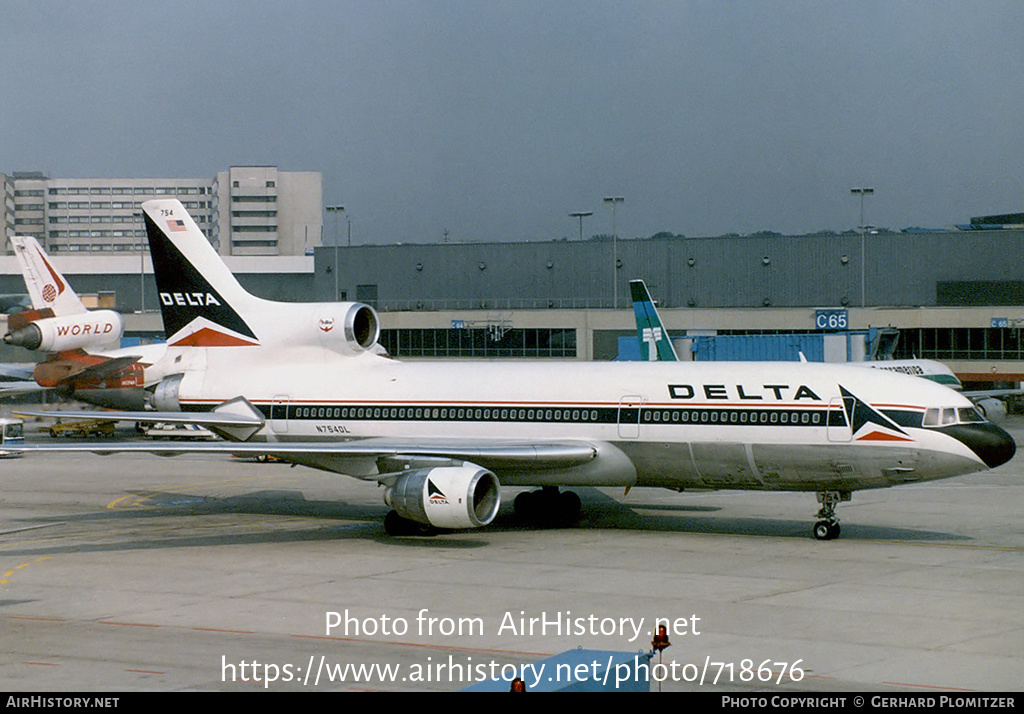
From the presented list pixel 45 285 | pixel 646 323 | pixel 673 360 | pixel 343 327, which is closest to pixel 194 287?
pixel 343 327

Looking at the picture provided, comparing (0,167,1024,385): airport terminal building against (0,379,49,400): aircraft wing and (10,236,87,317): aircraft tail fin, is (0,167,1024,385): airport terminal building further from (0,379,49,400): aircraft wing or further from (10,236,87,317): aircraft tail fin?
(0,379,49,400): aircraft wing

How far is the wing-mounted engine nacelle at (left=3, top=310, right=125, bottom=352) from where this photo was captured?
59.8 m

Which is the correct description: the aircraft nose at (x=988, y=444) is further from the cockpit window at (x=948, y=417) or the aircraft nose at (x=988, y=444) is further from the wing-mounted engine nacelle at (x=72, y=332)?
the wing-mounted engine nacelle at (x=72, y=332)

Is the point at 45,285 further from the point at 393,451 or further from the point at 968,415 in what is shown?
the point at 968,415

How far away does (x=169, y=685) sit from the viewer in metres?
18.2

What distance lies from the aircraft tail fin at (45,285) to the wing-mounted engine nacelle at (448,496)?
1504 inches

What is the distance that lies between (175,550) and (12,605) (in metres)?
6.85

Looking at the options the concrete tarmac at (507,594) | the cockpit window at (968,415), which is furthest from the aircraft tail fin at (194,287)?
the cockpit window at (968,415)

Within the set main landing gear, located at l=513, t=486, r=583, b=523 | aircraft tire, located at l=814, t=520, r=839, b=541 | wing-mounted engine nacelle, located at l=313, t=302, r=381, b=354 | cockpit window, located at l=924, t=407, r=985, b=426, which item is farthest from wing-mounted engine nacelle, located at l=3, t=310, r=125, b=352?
cockpit window, located at l=924, t=407, r=985, b=426

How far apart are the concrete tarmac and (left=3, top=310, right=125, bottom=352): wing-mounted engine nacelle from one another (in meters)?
19.6

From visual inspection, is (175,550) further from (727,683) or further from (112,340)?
(112,340)

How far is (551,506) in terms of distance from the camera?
36688 mm

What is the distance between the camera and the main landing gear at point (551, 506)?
36.6 meters
